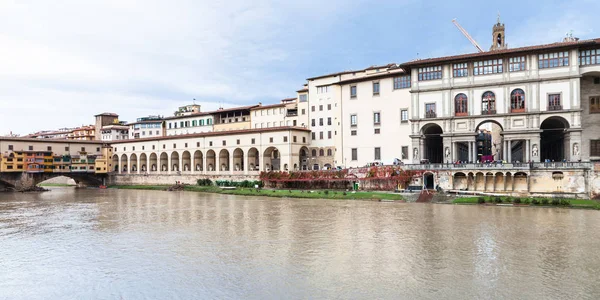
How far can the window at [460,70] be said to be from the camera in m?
48.2

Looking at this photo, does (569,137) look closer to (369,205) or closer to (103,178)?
(369,205)

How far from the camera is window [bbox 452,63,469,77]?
48.2 metres

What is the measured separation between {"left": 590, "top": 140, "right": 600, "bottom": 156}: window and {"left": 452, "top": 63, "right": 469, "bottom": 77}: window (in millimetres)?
14859

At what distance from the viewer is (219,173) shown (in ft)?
223

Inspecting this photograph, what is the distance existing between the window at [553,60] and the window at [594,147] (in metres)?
9.27

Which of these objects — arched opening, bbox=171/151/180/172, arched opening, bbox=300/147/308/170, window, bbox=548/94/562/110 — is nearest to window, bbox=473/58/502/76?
window, bbox=548/94/562/110

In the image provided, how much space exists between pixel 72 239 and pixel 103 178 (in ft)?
214

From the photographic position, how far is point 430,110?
50031mm

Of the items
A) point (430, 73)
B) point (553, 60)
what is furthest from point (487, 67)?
point (553, 60)

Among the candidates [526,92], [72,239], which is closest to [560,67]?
[526,92]

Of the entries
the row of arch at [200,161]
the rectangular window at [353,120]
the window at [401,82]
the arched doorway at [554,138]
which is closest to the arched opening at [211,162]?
the row of arch at [200,161]

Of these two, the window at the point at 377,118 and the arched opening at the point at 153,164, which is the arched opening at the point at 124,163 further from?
the window at the point at 377,118

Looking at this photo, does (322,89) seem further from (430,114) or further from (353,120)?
(430,114)

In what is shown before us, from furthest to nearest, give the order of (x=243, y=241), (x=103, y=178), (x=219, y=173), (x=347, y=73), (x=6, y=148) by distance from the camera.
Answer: (x=103, y=178) < (x=6, y=148) < (x=219, y=173) < (x=347, y=73) < (x=243, y=241)
